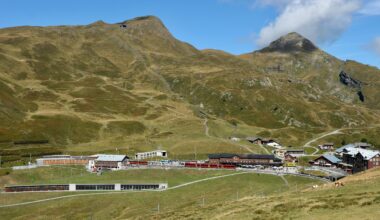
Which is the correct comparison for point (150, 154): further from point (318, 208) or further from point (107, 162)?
point (318, 208)

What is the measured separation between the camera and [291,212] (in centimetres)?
5106

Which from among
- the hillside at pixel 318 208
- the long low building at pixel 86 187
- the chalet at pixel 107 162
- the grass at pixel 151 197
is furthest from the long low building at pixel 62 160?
the hillside at pixel 318 208

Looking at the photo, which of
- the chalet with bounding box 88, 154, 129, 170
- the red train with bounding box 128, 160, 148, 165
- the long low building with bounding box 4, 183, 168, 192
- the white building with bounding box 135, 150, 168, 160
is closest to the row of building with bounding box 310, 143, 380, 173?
the white building with bounding box 135, 150, 168, 160

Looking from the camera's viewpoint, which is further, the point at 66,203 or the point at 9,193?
the point at 9,193

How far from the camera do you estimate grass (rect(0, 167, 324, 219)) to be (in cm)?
10938

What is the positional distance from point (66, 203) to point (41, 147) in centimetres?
8816

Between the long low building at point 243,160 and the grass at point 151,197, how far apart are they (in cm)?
3245

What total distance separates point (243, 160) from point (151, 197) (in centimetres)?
6881

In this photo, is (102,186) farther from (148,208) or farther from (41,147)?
(41,147)

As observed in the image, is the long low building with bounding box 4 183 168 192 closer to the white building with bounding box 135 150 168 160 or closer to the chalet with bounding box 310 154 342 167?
the white building with bounding box 135 150 168 160

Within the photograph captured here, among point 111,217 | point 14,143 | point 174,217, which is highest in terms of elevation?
point 14,143

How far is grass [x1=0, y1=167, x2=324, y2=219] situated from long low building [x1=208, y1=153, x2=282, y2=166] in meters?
32.5

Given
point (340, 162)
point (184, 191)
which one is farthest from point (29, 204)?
point (340, 162)

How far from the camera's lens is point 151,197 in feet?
387
